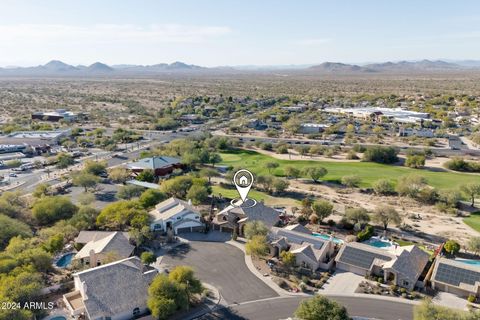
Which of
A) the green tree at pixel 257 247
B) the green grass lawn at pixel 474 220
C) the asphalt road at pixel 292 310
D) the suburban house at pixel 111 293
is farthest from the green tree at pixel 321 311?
the green grass lawn at pixel 474 220

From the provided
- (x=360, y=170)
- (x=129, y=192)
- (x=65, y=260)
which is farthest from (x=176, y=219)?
(x=360, y=170)

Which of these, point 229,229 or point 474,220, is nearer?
point 229,229

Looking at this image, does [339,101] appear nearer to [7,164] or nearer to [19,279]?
[7,164]

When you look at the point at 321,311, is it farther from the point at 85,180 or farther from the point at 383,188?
the point at 85,180

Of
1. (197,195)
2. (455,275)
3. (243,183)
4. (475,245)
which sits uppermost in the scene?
(243,183)

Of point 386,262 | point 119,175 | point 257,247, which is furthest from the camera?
point 119,175

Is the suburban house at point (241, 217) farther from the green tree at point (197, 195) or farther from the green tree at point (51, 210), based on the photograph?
the green tree at point (51, 210)

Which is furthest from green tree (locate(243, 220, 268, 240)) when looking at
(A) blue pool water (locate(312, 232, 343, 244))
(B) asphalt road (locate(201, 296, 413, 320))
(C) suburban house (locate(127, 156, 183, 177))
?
(C) suburban house (locate(127, 156, 183, 177))
